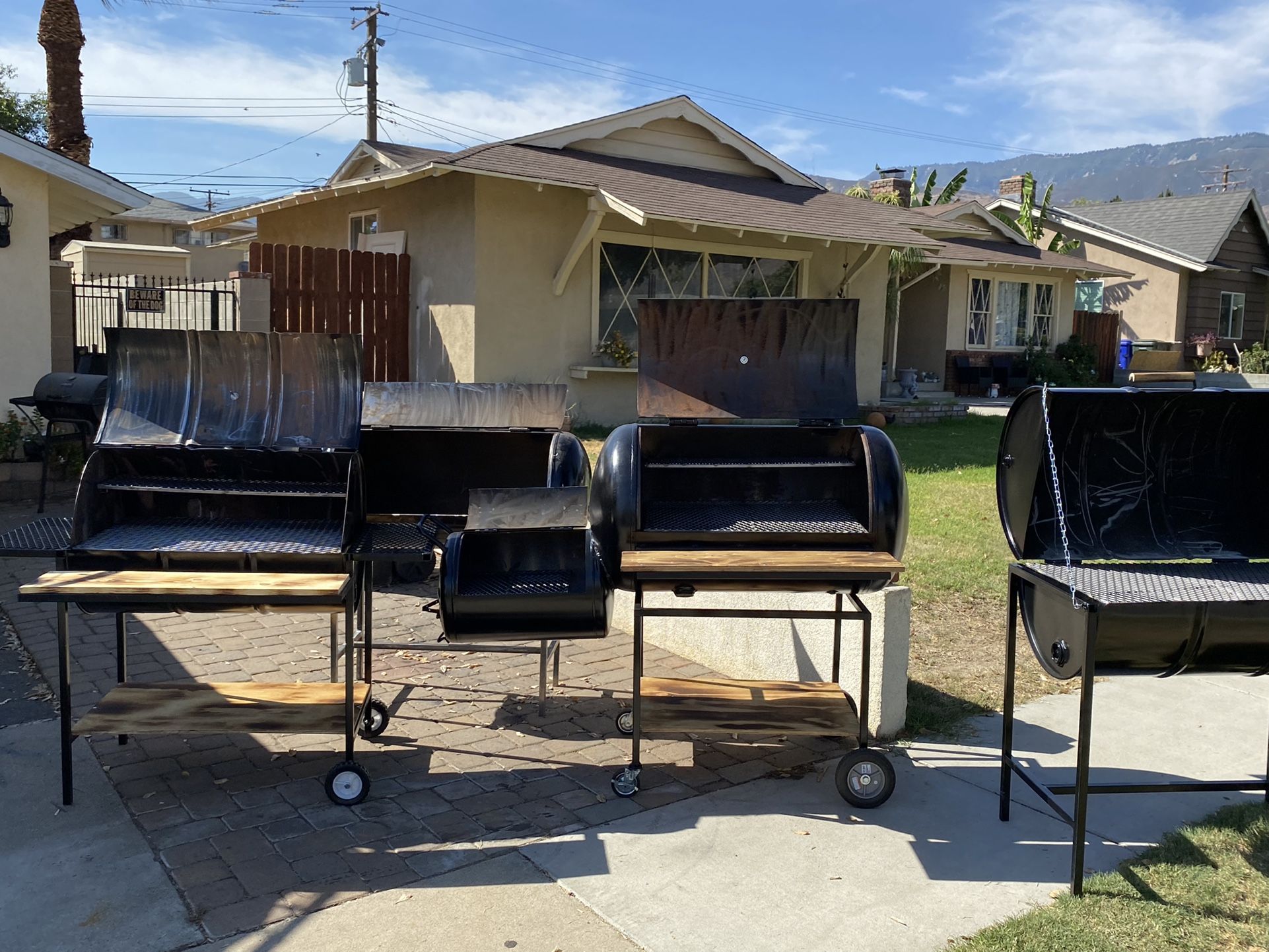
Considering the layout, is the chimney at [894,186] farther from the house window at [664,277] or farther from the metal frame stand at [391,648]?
the metal frame stand at [391,648]

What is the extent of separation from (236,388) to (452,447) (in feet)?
3.69

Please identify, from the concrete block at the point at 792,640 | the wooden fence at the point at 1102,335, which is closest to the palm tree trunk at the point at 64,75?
the concrete block at the point at 792,640

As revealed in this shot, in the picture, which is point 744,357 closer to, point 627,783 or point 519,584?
point 519,584

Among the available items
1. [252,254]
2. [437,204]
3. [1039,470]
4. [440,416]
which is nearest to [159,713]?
[440,416]

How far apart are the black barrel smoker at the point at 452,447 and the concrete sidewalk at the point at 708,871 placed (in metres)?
1.44

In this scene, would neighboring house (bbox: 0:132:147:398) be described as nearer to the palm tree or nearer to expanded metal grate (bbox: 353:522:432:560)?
expanded metal grate (bbox: 353:522:432:560)

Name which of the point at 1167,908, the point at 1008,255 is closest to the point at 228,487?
the point at 1167,908

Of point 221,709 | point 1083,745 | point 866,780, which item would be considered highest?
point 1083,745

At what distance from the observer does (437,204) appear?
13.3 metres

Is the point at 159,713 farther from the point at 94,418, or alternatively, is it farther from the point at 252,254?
the point at 252,254

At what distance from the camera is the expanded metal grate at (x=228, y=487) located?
417 cm

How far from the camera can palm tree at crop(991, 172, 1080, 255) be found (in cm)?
2562

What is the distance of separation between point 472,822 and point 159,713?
4.30 ft

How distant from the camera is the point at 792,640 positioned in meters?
4.99
